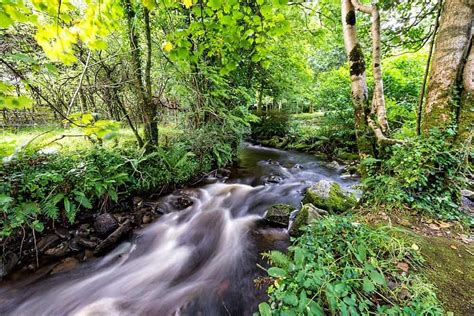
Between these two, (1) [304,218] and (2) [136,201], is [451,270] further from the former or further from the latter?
(2) [136,201]

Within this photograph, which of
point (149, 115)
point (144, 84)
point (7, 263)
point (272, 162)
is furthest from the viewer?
point (272, 162)

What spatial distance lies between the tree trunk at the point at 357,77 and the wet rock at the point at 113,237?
175 inches

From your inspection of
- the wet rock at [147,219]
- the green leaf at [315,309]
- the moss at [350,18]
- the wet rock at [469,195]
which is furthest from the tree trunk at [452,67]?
the wet rock at [147,219]

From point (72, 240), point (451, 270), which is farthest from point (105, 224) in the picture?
point (451, 270)

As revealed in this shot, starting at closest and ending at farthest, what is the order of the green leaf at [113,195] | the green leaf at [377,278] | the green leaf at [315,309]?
the green leaf at [315,309], the green leaf at [377,278], the green leaf at [113,195]

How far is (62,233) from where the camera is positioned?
3854 mm

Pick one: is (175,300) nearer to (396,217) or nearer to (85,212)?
(85,212)

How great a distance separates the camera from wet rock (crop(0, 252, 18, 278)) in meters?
3.23

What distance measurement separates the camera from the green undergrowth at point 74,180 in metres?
3.38

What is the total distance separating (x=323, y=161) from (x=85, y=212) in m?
8.29

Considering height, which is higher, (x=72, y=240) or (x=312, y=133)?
(x=312, y=133)

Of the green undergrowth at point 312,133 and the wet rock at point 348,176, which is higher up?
the green undergrowth at point 312,133

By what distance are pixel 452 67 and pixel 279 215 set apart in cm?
347

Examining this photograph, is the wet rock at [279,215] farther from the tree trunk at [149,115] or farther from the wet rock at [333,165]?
the wet rock at [333,165]
